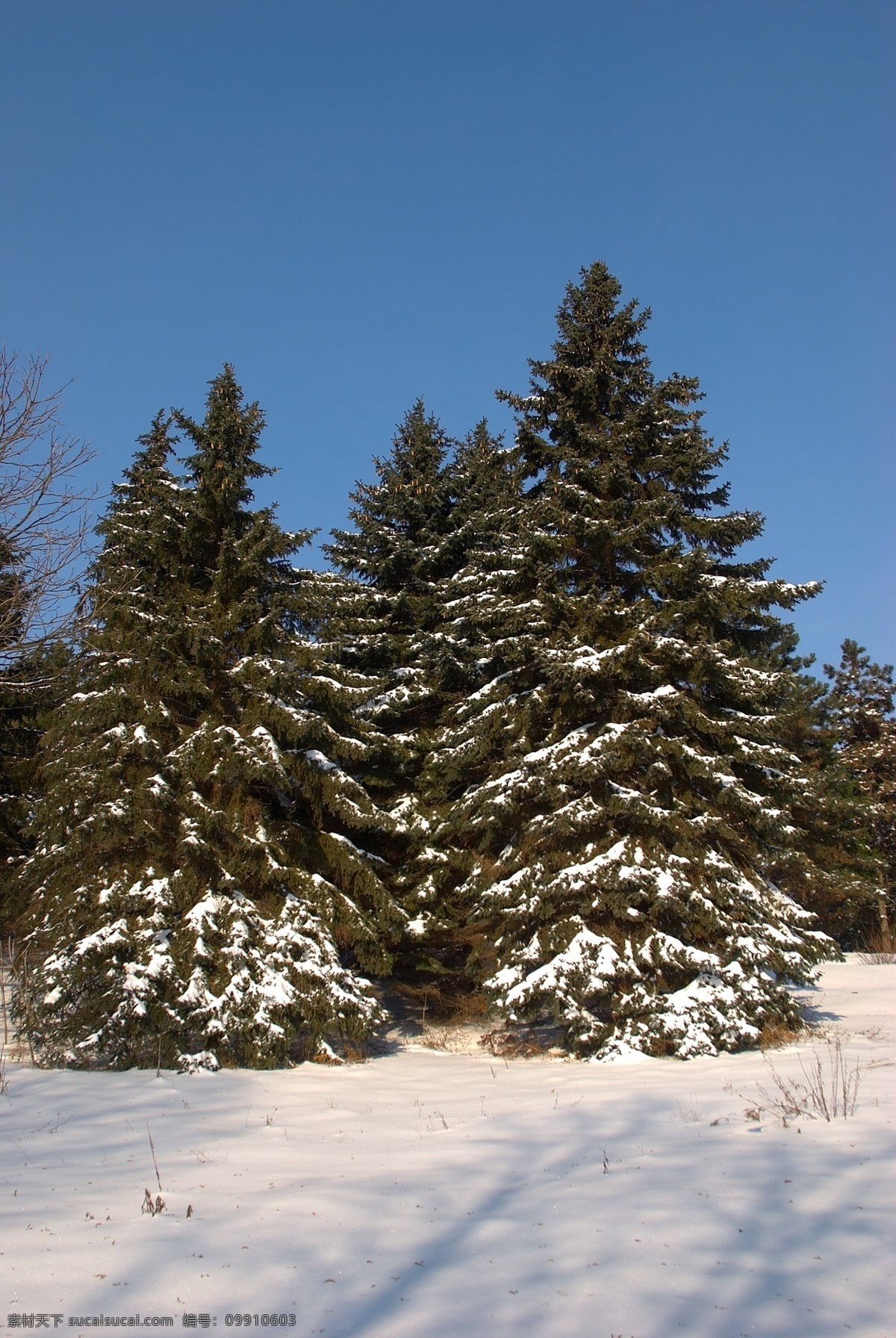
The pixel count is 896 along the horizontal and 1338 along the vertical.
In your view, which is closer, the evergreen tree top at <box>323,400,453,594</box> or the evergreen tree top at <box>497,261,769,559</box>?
the evergreen tree top at <box>497,261,769,559</box>

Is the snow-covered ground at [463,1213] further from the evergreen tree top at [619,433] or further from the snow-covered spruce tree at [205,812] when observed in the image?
the evergreen tree top at [619,433]

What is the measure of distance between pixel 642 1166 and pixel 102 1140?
433 cm

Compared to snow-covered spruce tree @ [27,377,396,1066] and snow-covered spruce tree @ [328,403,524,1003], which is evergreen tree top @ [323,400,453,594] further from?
snow-covered spruce tree @ [27,377,396,1066]

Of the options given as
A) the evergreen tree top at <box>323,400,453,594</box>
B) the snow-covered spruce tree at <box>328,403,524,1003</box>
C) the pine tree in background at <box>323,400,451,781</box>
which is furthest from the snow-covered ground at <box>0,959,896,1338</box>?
the evergreen tree top at <box>323,400,453,594</box>

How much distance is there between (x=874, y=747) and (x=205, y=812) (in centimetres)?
2787

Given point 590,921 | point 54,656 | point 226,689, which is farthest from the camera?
point 226,689

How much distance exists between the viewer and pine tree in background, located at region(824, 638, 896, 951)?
28.4 metres

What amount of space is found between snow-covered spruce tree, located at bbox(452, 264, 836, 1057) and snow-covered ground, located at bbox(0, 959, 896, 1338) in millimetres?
2125

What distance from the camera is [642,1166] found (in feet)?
17.8

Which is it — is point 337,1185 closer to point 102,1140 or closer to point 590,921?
point 102,1140

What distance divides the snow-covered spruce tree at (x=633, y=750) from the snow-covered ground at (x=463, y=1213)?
2125 millimetres

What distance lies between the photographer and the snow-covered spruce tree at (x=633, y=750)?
10.1 meters

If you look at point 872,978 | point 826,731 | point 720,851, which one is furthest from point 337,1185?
point 826,731

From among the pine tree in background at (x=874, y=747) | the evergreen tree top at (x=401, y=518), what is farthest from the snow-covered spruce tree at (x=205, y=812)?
the pine tree in background at (x=874, y=747)
